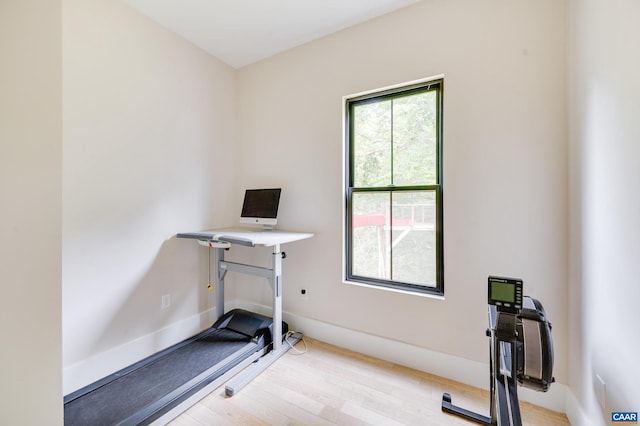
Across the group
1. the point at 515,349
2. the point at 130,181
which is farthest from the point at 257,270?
the point at 515,349

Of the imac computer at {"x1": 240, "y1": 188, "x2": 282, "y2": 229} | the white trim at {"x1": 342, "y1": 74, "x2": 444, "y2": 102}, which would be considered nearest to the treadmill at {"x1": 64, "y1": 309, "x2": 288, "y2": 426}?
the imac computer at {"x1": 240, "y1": 188, "x2": 282, "y2": 229}

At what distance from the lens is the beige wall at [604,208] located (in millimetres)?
1051

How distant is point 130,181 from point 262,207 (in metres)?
1.17

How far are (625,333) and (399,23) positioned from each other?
2.50m

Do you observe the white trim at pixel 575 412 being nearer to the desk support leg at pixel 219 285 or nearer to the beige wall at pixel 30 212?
the beige wall at pixel 30 212

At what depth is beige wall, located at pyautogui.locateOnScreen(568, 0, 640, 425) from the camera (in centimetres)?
105

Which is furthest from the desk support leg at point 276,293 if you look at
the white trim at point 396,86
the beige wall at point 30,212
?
the white trim at point 396,86

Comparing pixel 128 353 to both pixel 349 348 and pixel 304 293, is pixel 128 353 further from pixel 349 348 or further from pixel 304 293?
pixel 349 348

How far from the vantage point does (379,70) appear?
2.29 meters

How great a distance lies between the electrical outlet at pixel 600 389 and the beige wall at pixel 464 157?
41 cm

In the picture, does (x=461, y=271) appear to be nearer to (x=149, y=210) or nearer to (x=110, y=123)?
(x=149, y=210)

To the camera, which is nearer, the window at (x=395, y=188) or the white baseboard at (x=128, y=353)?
the white baseboard at (x=128, y=353)

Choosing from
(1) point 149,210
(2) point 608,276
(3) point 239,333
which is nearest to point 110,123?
(1) point 149,210

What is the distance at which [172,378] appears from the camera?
1880 mm
